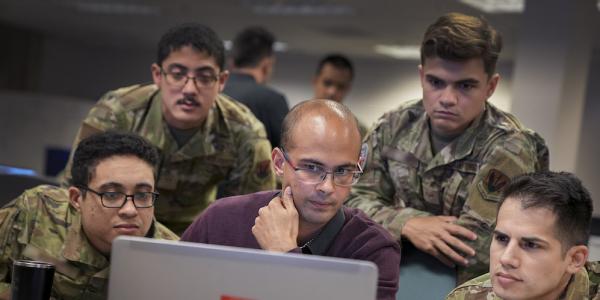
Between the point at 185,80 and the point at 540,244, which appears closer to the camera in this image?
the point at 540,244

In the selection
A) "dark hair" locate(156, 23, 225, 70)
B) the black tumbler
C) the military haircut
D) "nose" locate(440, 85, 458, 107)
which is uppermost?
"dark hair" locate(156, 23, 225, 70)

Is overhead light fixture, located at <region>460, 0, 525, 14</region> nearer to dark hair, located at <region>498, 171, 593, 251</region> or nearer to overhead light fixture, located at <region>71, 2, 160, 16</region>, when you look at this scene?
overhead light fixture, located at <region>71, 2, 160, 16</region>

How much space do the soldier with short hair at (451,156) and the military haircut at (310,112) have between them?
618 millimetres

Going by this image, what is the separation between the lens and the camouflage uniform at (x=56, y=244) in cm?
229

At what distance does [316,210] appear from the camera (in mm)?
1917

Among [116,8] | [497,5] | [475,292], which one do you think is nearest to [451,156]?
[475,292]

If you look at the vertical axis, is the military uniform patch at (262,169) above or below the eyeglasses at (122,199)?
above

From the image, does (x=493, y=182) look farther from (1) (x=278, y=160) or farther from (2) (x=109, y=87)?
(2) (x=109, y=87)

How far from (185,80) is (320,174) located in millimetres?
1199

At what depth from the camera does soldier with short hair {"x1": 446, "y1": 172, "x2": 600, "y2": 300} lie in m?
1.80

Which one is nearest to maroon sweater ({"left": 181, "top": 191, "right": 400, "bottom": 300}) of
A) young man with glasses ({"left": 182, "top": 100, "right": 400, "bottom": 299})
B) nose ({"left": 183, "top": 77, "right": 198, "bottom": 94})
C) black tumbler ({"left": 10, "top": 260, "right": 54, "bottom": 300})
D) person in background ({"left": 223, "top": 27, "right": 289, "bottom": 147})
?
young man with glasses ({"left": 182, "top": 100, "right": 400, "bottom": 299})

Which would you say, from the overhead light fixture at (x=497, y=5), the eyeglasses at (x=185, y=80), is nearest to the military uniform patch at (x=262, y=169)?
the eyeglasses at (x=185, y=80)

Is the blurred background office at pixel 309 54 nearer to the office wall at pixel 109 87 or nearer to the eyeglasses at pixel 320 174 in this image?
the office wall at pixel 109 87

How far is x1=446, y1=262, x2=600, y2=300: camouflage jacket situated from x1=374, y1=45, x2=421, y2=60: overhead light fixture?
904cm
